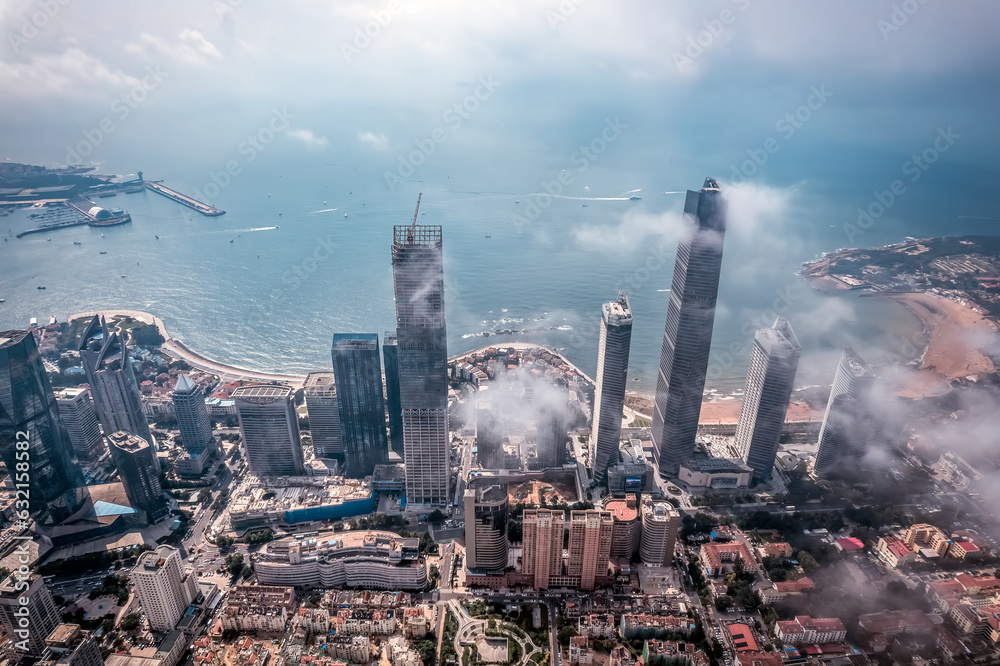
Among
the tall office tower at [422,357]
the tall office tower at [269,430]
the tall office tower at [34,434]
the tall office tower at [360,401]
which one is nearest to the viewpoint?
the tall office tower at [34,434]

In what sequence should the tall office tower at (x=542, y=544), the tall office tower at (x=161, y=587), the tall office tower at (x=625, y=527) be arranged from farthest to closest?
1. the tall office tower at (x=625, y=527)
2. the tall office tower at (x=542, y=544)
3. the tall office tower at (x=161, y=587)

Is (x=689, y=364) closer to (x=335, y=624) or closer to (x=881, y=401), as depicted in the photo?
(x=881, y=401)

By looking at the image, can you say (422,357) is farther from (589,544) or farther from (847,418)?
(847,418)

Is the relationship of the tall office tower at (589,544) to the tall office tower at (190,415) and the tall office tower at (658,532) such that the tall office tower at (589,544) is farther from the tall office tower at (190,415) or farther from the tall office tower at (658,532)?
the tall office tower at (190,415)

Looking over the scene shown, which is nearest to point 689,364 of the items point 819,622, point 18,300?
point 819,622

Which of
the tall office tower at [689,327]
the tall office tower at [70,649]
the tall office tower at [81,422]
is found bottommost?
the tall office tower at [70,649]

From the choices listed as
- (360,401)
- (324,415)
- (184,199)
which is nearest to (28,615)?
(324,415)

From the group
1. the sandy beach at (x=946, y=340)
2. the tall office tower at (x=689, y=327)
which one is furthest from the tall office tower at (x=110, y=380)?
the sandy beach at (x=946, y=340)
